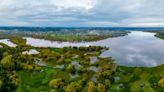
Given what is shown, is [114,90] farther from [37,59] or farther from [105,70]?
[37,59]

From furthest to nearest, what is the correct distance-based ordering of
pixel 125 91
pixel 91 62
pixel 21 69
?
pixel 91 62 < pixel 21 69 < pixel 125 91

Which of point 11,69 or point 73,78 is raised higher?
point 11,69

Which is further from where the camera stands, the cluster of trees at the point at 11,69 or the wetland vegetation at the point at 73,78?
the cluster of trees at the point at 11,69

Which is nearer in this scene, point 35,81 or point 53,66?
point 35,81

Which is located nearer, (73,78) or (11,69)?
(73,78)

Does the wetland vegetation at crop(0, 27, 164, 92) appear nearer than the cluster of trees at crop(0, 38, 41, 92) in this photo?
Yes

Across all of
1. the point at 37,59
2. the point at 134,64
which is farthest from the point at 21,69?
the point at 134,64

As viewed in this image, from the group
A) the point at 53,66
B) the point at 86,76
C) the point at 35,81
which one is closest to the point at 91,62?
the point at 53,66

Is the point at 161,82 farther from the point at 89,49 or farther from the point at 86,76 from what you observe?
the point at 89,49

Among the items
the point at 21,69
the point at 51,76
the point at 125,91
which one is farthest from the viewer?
the point at 21,69
